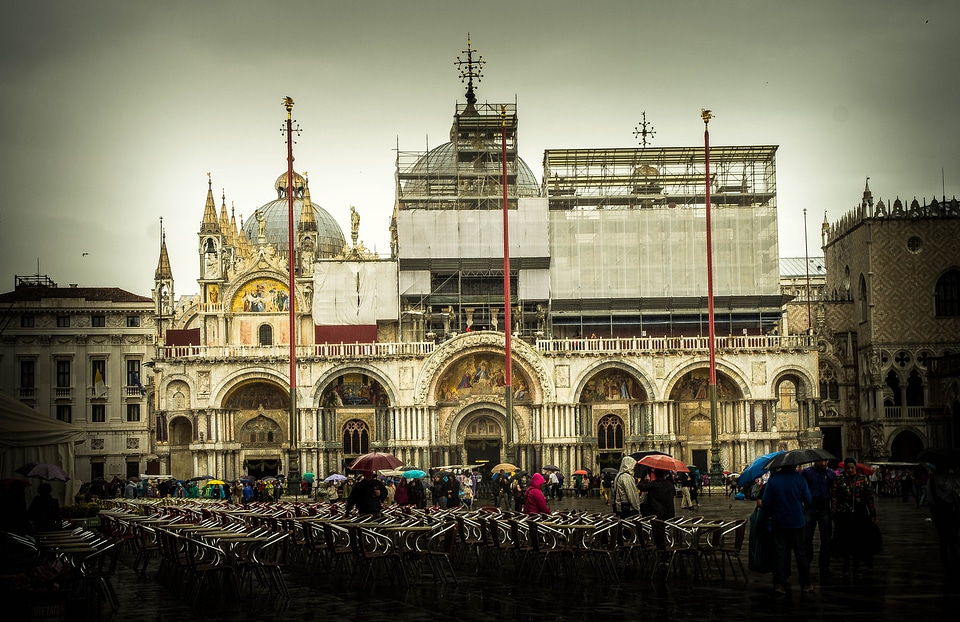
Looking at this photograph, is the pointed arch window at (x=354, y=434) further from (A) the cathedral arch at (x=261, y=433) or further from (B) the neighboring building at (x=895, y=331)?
(B) the neighboring building at (x=895, y=331)

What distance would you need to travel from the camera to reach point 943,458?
1806 cm

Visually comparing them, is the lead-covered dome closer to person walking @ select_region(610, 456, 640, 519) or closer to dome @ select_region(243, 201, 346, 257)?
dome @ select_region(243, 201, 346, 257)

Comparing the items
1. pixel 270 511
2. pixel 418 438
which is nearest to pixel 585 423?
pixel 418 438

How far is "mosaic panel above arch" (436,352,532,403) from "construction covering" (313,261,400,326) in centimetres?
494

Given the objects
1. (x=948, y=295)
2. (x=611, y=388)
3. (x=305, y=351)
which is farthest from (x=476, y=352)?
(x=948, y=295)

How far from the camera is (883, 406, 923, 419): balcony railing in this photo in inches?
2349

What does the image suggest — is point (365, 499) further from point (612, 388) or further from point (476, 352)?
point (612, 388)

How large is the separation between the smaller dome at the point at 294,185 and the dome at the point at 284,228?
0.90 meters

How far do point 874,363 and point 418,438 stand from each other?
23.3m

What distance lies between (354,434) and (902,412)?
2720 centimetres

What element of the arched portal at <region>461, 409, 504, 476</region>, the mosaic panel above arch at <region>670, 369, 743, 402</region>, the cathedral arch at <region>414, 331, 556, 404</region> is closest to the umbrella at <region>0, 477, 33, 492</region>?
the cathedral arch at <region>414, 331, 556, 404</region>

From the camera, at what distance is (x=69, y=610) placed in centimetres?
1452

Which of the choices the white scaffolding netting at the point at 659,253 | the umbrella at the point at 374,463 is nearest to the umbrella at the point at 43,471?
the umbrella at the point at 374,463

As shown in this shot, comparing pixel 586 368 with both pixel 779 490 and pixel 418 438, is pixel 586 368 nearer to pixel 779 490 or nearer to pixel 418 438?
pixel 418 438
